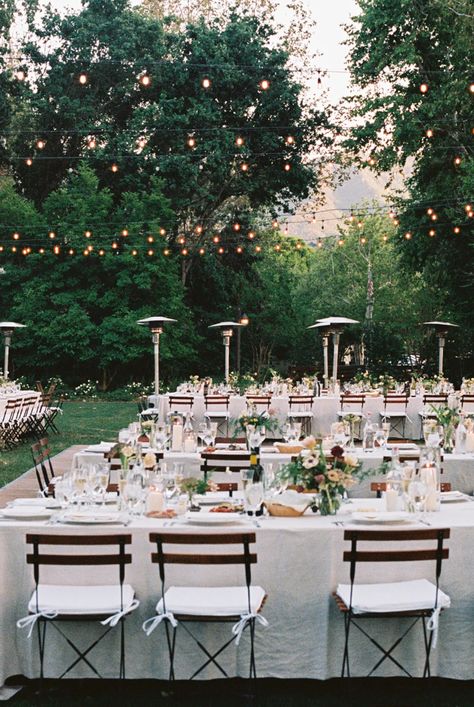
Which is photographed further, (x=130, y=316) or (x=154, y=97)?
(x=154, y=97)

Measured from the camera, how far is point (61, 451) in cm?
1428

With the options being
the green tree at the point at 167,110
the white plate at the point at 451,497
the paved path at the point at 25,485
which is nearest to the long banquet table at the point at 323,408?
the paved path at the point at 25,485

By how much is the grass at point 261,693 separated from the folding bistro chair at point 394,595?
12cm

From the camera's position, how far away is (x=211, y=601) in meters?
4.45

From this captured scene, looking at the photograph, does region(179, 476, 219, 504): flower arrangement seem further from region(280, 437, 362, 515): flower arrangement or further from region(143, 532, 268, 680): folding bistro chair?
region(143, 532, 268, 680): folding bistro chair

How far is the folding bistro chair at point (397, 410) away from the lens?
15.1 metres

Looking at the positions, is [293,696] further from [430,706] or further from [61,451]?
[61,451]

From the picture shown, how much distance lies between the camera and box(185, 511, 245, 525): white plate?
15.8ft

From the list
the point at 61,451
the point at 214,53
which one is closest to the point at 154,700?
the point at 61,451

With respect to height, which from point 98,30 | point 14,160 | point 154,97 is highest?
point 98,30

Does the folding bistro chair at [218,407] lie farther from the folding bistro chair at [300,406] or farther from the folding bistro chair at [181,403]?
the folding bistro chair at [300,406]

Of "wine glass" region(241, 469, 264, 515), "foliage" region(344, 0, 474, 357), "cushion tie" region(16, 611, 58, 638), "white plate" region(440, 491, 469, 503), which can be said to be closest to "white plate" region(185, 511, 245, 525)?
"wine glass" region(241, 469, 264, 515)

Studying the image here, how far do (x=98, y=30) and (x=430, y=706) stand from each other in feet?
90.3

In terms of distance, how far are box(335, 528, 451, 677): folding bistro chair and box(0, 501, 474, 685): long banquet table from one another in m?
0.10
